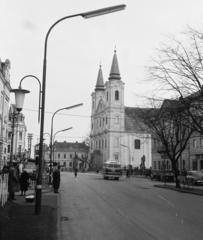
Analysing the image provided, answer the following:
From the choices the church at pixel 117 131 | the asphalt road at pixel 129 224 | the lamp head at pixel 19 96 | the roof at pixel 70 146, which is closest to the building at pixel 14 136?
the lamp head at pixel 19 96

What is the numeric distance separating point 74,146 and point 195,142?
107388mm

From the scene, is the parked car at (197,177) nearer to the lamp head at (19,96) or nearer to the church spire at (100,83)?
the lamp head at (19,96)

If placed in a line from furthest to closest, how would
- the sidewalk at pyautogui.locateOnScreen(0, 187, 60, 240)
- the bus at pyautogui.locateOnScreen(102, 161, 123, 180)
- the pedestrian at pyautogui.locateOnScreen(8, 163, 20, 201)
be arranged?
the bus at pyautogui.locateOnScreen(102, 161, 123, 180) → the pedestrian at pyautogui.locateOnScreen(8, 163, 20, 201) → the sidewalk at pyautogui.locateOnScreen(0, 187, 60, 240)

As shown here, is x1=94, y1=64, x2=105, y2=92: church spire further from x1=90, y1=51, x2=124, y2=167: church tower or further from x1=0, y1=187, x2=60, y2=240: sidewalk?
x1=0, y1=187, x2=60, y2=240: sidewalk

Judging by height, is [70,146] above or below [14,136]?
above

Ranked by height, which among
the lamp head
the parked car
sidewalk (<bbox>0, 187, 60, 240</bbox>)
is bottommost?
sidewalk (<bbox>0, 187, 60, 240</bbox>)

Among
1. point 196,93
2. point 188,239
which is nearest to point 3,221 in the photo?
point 188,239

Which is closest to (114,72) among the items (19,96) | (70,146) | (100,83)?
(100,83)

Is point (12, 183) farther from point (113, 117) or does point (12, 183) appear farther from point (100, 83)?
point (100, 83)

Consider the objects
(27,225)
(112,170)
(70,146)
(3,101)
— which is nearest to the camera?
(27,225)

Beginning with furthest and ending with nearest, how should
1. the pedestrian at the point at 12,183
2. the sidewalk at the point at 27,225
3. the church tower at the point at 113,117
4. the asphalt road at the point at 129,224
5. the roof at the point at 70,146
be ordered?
the roof at the point at 70,146
the church tower at the point at 113,117
the pedestrian at the point at 12,183
the asphalt road at the point at 129,224
the sidewalk at the point at 27,225

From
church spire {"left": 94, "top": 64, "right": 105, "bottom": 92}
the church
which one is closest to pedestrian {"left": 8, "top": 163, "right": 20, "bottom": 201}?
the church

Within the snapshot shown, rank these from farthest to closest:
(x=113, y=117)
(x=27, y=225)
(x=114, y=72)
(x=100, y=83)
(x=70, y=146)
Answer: (x=70, y=146)
(x=100, y=83)
(x=114, y=72)
(x=113, y=117)
(x=27, y=225)

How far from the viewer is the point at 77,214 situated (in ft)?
38.5
